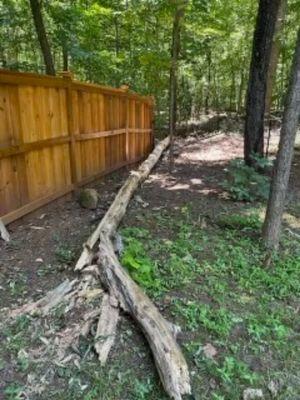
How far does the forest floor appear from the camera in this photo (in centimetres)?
242

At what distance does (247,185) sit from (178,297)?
3332 mm

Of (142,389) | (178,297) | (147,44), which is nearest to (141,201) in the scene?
(178,297)

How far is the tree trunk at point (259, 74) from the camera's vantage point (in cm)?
649

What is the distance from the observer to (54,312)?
2.94m

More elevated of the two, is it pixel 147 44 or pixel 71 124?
pixel 147 44

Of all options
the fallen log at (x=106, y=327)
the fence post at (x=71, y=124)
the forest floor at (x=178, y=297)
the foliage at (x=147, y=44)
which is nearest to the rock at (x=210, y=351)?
the forest floor at (x=178, y=297)

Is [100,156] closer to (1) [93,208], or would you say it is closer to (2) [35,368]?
(1) [93,208]

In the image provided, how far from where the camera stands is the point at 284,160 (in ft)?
13.4

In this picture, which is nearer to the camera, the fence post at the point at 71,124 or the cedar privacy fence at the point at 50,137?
the cedar privacy fence at the point at 50,137

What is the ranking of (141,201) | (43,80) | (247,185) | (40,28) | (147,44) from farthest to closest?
1. (147,44)
2. (40,28)
3. (247,185)
4. (141,201)
5. (43,80)

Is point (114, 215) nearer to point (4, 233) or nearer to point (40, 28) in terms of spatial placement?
point (4, 233)

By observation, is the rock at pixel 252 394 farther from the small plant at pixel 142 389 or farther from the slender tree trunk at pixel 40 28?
the slender tree trunk at pixel 40 28

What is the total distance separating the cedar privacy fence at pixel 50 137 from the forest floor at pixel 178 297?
1.11 ft

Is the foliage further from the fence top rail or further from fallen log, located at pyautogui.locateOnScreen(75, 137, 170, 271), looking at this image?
fallen log, located at pyautogui.locateOnScreen(75, 137, 170, 271)
